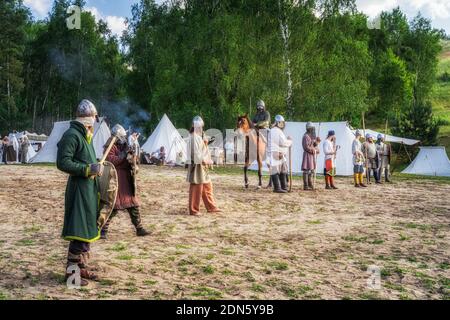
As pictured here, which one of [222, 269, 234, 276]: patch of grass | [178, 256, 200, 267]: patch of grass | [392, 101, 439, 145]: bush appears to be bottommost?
[222, 269, 234, 276]: patch of grass

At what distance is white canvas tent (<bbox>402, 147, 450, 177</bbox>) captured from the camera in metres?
24.3

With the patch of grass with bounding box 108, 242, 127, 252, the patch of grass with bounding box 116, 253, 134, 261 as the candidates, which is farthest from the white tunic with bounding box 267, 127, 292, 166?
the patch of grass with bounding box 116, 253, 134, 261

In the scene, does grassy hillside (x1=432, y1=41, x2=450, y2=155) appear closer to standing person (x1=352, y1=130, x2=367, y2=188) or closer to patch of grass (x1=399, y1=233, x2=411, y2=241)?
standing person (x1=352, y1=130, x2=367, y2=188)

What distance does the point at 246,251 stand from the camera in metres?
6.19

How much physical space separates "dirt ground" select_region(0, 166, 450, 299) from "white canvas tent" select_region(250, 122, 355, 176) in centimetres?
803

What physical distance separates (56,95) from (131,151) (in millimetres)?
47778

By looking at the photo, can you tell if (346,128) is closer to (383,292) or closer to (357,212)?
(357,212)

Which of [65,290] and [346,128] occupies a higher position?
[346,128]

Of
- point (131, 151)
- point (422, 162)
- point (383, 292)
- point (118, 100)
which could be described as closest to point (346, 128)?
point (422, 162)

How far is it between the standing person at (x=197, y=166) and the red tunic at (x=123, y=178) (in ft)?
5.99

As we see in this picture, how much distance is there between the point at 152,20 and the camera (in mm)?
34625

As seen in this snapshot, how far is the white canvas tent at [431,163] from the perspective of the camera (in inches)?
957

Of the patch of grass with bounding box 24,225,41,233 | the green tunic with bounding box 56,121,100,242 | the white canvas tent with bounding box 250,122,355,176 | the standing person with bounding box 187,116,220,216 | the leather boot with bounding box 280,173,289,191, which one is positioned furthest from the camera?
the white canvas tent with bounding box 250,122,355,176

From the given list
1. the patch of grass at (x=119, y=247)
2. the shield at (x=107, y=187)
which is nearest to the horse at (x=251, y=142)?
the patch of grass at (x=119, y=247)
